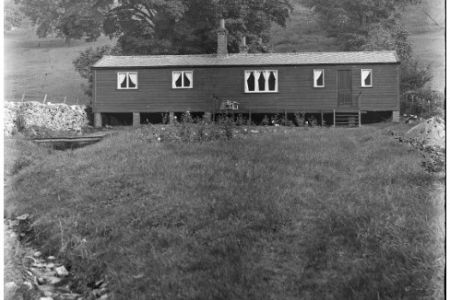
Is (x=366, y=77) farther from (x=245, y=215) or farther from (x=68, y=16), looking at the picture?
(x=68, y=16)

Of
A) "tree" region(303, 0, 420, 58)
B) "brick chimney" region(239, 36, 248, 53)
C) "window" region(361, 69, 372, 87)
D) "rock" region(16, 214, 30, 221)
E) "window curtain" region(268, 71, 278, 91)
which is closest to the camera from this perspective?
"rock" region(16, 214, 30, 221)

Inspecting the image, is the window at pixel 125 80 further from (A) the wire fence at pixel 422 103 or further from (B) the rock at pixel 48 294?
(B) the rock at pixel 48 294

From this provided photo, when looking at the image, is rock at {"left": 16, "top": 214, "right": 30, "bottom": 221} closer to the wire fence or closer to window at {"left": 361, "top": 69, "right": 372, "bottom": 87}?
the wire fence

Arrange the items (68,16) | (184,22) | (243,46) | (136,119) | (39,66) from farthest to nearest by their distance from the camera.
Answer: (243,46), (136,119), (184,22), (68,16), (39,66)

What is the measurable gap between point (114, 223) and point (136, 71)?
12.7ft

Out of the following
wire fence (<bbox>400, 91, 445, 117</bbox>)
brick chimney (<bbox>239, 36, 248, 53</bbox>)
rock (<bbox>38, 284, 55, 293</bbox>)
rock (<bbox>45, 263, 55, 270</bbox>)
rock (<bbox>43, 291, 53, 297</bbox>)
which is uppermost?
brick chimney (<bbox>239, 36, 248, 53</bbox>)

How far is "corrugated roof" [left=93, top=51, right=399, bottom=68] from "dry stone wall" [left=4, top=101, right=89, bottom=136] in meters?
0.97

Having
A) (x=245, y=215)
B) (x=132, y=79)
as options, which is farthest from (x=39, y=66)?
(x=245, y=215)

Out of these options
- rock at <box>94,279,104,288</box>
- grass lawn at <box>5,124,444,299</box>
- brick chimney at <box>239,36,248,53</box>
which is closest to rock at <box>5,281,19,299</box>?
grass lawn at <box>5,124,444,299</box>

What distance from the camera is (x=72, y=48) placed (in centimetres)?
746

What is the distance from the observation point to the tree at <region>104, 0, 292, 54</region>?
7000 millimetres

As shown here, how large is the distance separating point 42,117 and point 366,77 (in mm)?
6529

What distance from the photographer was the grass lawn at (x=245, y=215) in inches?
187

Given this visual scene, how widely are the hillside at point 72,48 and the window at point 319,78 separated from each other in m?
0.85
